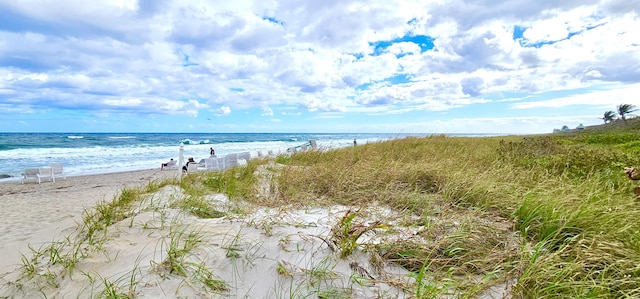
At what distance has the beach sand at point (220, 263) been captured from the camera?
234cm

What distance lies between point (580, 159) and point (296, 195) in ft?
17.7

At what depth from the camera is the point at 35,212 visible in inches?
270

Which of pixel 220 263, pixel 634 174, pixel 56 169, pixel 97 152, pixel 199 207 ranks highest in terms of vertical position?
pixel 634 174

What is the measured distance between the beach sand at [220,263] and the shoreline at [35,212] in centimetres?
23

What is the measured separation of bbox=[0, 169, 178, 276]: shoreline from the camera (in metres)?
4.04

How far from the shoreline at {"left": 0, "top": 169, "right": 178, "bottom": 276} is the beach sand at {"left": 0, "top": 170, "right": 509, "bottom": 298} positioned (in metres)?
0.23

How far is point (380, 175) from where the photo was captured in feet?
16.1

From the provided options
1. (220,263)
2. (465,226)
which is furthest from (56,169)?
(465,226)

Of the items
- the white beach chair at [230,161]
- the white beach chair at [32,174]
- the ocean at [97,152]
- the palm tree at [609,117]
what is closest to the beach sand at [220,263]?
the ocean at [97,152]

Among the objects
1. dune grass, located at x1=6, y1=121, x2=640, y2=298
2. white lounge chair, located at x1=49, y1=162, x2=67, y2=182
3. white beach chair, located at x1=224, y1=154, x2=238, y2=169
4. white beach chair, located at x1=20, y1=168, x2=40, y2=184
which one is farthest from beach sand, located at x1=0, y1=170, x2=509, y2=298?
white lounge chair, located at x1=49, y1=162, x2=67, y2=182

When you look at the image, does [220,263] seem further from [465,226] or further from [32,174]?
[32,174]

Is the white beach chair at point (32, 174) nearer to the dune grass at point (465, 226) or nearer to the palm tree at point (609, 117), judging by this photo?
the dune grass at point (465, 226)

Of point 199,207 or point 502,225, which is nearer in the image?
point 502,225

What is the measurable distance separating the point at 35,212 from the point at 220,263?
671 centimetres
